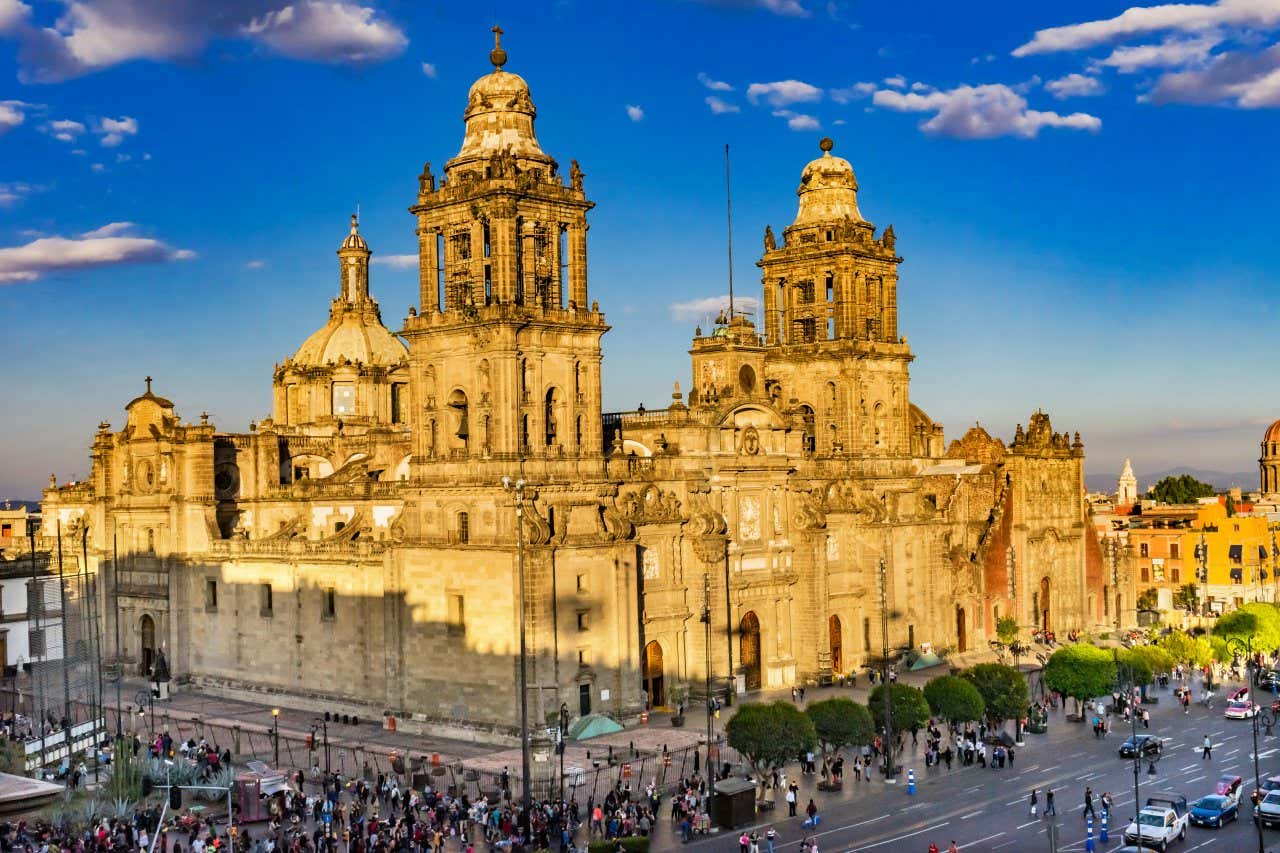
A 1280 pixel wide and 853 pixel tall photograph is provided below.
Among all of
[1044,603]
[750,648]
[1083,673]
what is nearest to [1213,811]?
[1083,673]

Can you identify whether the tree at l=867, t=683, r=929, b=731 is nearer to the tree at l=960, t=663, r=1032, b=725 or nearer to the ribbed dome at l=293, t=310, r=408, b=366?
the tree at l=960, t=663, r=1032, b=725

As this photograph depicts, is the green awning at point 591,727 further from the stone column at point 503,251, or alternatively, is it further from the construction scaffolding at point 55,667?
the construction scaffolding at point 55,667

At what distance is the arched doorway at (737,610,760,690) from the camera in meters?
72.8

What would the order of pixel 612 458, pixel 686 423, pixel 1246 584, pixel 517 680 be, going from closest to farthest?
pixel 517 680 < pixel 612 458 < pixel 686 423 < pixel 1246 584

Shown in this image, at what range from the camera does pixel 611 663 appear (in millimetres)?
63062

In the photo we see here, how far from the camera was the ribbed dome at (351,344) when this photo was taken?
95.7 m

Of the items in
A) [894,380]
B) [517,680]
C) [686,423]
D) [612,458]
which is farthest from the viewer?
[894,380]

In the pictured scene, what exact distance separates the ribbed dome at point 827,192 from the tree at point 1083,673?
29.9m

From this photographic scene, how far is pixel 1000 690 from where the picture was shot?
2404 inches

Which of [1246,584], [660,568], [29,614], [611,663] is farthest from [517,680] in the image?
[1246,584]

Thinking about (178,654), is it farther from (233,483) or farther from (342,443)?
(342,443)

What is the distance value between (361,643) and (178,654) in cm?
1680

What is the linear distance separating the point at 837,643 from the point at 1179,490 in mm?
97910

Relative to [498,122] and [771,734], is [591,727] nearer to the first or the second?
[771,734]
